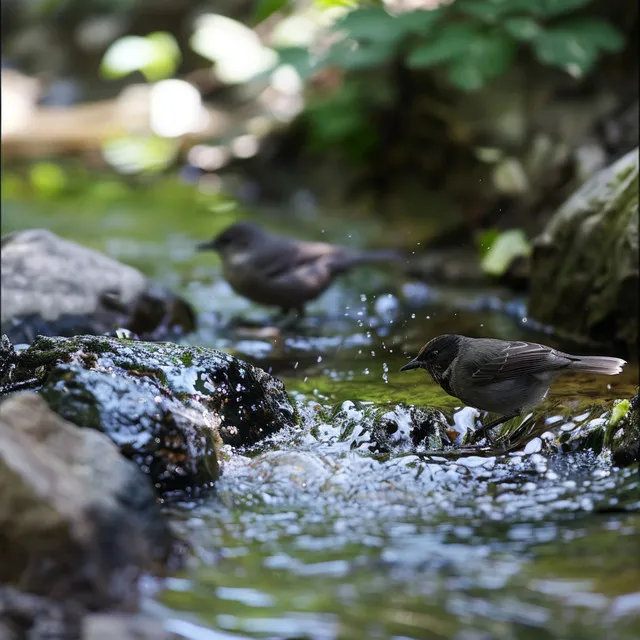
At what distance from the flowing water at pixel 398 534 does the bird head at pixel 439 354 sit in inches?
7.7

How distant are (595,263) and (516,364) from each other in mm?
2195

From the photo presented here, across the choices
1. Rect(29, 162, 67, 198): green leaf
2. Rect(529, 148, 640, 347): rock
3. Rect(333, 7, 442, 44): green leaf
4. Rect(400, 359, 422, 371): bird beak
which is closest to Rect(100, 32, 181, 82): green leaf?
Rect(29, 162, 67, 198): green leaf

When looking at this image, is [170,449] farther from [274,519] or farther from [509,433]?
[509,433]

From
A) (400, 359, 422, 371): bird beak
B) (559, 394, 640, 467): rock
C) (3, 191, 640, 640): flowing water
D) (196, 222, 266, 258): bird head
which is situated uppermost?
(196, 222, 266, 258): bird head

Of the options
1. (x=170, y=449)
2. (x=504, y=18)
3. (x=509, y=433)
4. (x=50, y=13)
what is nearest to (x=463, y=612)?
(x=170, y=449)

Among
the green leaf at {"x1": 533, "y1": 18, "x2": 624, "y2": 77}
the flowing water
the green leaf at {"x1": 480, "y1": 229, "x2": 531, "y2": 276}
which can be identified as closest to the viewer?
the flowing water

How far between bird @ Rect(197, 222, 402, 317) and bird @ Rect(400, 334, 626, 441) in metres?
2.64

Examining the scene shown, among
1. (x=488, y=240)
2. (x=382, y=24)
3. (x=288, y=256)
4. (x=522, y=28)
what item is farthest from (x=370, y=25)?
(x=288, y=256)

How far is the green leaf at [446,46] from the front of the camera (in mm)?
8844

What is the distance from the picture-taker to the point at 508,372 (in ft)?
15.3

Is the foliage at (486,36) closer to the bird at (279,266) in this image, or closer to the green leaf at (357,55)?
the green leaf at (357,55)

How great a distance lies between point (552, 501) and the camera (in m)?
3.62

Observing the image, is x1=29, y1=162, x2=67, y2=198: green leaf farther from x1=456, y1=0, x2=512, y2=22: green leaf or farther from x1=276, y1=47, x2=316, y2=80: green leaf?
x1=456, y1=0, x2=512, y2=22: green leaf

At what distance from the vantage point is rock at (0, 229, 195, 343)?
6152mm
